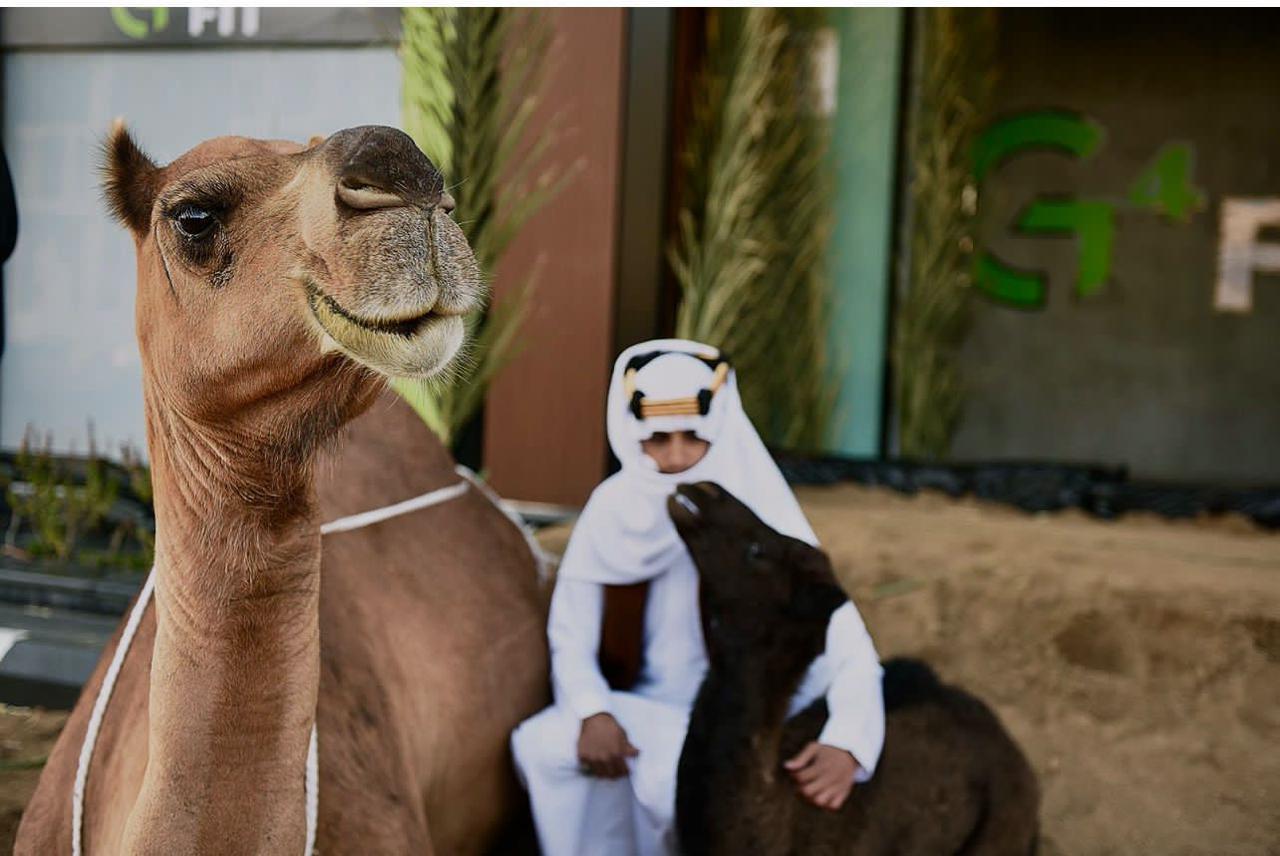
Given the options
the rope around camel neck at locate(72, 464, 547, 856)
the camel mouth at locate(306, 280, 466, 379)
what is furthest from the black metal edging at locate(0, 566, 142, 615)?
the camel mouth at locate(306, 280, 466, 379)

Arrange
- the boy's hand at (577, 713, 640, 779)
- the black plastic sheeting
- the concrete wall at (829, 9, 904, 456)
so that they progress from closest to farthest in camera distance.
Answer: the boy's hand at (577, 713, 640, 779) → the black plastic sheeting → the concrete wall at (829, 9, 904, 456)

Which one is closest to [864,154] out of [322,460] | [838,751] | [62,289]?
[62,289]

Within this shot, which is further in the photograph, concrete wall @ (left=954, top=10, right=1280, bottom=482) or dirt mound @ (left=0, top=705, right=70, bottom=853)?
concrete wall @ (left=954, top=10, right=1280, bottom=482)

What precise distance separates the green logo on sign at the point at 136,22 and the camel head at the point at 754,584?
16.4 feet

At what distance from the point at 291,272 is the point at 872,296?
6965mm

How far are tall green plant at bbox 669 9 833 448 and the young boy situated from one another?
10.2ft

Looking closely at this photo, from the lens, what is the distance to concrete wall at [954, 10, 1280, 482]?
9.44m

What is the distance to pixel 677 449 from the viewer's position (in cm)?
296

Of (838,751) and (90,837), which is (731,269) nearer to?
(838,751)

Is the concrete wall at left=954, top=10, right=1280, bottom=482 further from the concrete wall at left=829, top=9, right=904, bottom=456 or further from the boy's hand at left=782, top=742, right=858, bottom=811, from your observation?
the boy's hand at left=782, top=742, right=858, bottom=811

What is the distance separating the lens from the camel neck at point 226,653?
6.21ft

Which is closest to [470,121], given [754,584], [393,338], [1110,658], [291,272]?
[754,584]

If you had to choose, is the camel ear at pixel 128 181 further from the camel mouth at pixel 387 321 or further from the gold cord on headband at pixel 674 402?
the gold cord on headband at pixel 674 402

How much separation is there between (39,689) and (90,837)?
82.1 inches
